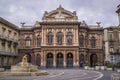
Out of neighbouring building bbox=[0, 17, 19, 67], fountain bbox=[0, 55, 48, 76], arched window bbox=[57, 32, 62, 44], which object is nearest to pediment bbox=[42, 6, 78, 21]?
arched window bbox=[57, 32, 62, 44]

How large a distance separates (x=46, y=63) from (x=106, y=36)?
22.4m

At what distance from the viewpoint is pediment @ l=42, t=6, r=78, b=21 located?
69.0 metres

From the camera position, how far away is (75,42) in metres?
67.6

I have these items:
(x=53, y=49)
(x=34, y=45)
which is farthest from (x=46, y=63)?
(x=34, y=45)

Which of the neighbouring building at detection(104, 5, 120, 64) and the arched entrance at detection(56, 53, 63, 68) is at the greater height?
the neighbouring building at detection(104, 5, 120, 64)

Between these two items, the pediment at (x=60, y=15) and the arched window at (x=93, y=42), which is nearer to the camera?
the pediment at (x=60, y=15)

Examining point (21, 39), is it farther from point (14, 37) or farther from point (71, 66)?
point (71, 66)

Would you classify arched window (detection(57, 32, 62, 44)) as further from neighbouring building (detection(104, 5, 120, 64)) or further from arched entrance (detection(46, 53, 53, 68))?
neighbouring building (detection(104, 5, 120, 64))

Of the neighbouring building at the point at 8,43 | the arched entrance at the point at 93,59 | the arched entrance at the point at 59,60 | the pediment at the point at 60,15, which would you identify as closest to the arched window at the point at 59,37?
the arched entrance at the point at 59,60

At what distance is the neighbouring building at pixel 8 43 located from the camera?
6353 cm

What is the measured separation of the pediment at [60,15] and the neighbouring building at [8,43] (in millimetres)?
10177

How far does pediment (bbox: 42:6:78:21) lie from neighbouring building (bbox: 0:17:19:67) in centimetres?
1018

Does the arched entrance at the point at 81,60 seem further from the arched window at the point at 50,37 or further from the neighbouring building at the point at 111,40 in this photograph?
the neighbouring building at the point at 111,40

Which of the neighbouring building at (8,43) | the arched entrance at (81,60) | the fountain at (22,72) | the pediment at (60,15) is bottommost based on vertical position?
the fountain at (22,72)
